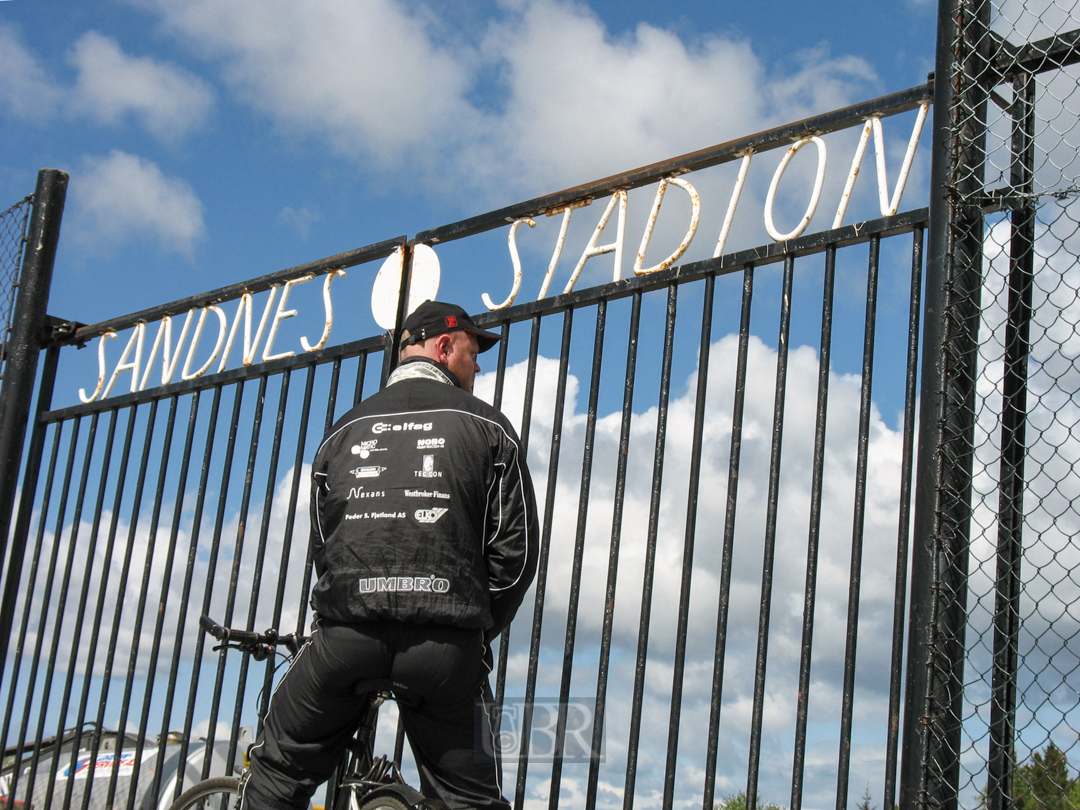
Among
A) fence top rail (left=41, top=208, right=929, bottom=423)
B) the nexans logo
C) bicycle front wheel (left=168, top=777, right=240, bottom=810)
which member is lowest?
bicycle front wheel (left=168, top=777, right=240, bottom=810)

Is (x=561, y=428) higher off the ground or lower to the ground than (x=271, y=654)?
higher

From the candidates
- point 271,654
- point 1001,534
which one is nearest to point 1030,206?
point 1001,534

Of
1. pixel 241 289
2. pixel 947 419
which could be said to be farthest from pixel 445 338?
Answer: pixel 241 289

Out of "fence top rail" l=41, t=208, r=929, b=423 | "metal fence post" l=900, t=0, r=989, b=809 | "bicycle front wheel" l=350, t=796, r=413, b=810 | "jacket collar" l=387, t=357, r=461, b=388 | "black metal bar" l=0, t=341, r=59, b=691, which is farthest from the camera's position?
"black metal bar" l=0, t=341, r=59, b=691

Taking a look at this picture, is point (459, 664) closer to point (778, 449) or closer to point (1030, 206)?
point (778, 449)

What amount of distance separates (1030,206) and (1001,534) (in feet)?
3.25

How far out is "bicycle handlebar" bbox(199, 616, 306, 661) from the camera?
3514mm

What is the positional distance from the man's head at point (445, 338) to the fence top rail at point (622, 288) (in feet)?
2.37

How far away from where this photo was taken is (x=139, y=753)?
504 centimetres

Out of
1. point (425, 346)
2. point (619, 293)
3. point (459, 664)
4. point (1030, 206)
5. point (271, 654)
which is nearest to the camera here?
point (459, 664)

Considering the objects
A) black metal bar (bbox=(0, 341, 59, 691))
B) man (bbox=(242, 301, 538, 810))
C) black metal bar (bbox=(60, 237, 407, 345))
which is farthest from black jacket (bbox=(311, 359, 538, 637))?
black metal bar (bbox=(0, 341, 59, 691))

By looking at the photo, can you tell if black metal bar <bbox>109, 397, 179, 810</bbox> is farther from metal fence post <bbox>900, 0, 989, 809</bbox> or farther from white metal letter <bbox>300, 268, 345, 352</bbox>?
metal fence post <bbox>900, 0, 989, 809</bbox>

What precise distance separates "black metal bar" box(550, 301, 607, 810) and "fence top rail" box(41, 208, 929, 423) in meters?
0.15

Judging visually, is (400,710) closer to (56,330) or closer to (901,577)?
(901,577)
